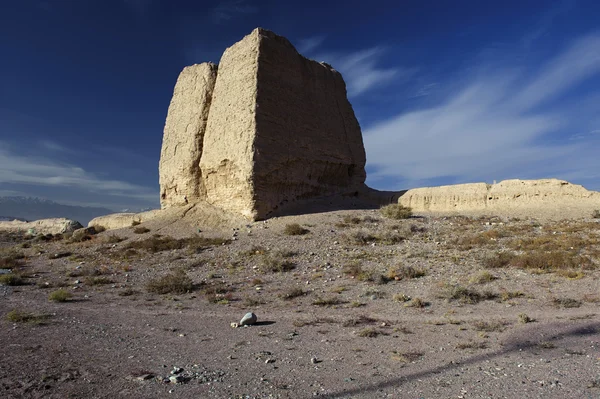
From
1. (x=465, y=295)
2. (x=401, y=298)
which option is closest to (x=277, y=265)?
(x=401, y=298)

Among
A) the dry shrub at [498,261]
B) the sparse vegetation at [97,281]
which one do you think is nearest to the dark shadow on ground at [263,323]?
the sparse vegetation at [97,281]

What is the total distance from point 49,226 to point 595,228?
3123 cm

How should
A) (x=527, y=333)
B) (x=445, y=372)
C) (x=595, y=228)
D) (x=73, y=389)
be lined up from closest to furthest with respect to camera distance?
(x=73, y=389) → (x=445, y=372) → (x=527, y=333) → (x=595, y=228)

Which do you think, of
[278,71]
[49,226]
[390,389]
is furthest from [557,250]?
[49,226]

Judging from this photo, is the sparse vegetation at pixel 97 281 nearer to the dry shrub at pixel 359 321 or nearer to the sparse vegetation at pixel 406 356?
the dry shrub at pixel 359 321

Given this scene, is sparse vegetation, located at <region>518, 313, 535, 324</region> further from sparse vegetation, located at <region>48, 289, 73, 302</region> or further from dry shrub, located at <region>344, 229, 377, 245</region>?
sparse vegetation, located at <region>48, 289, 73, 302</region>

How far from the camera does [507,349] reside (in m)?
4.91

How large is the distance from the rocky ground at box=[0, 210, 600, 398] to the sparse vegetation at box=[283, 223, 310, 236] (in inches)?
→ 2.1

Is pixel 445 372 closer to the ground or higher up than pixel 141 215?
closer to the ground

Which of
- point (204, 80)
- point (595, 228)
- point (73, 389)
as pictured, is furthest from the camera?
point (204, 80)

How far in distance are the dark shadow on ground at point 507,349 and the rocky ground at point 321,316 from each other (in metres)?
0.03

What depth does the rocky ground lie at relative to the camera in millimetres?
3986

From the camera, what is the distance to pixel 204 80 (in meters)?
19.9

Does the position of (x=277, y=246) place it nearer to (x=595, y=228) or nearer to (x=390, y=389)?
(x=390, y=389)
